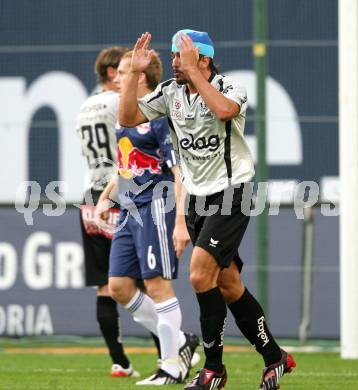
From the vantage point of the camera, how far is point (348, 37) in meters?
9.76

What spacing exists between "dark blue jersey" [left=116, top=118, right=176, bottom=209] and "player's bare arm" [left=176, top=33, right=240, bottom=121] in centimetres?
138

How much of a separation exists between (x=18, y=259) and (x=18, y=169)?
10.1 feet

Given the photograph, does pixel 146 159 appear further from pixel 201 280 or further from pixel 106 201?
pixel 201 280

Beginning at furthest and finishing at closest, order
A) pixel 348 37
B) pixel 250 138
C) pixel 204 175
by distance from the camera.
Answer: pixel 250 138 < pixel 348 37 < pixel 204 175

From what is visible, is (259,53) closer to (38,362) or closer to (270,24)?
(270,24)

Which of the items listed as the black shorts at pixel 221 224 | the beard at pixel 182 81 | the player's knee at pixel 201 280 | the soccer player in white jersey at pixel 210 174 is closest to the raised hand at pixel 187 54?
the soccer player in white jersey at pixel 210 174

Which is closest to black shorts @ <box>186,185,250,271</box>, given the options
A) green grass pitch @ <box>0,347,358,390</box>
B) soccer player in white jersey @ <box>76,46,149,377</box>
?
green grass pitch @ <box>0,347,358,390</box>

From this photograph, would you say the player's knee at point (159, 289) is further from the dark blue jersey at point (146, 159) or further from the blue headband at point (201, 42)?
the blue headband at point (201, 42)

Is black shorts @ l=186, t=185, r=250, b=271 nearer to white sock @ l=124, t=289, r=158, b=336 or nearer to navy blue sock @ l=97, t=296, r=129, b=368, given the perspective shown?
white sock @ l=124, t=289, r=158, b=336

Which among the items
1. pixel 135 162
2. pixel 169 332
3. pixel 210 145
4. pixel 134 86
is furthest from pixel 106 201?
pixel 210 145

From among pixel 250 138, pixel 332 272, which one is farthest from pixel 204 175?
pixel 250 138

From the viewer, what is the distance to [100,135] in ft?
28.5

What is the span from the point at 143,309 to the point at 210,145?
6.29 ft

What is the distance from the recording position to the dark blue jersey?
25.8 ft
